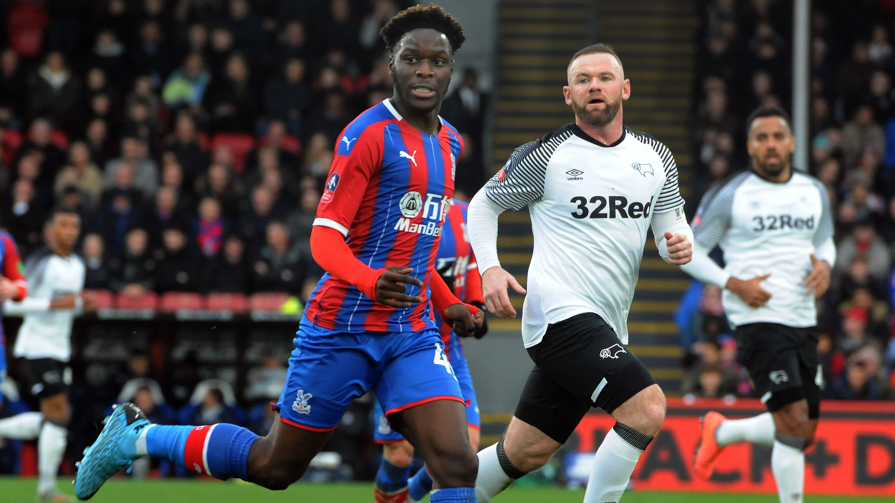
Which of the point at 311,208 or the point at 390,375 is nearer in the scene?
the point at 390,375

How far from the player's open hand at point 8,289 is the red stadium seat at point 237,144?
22.7 feet

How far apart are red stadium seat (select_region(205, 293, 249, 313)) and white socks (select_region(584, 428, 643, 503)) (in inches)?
305

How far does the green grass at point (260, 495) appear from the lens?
386 inches

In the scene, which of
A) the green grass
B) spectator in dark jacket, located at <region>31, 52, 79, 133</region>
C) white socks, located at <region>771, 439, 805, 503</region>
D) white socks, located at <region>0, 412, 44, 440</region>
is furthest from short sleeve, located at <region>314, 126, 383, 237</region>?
spectator in dark jacket, located at <region>31, 52, 79, 133</region>

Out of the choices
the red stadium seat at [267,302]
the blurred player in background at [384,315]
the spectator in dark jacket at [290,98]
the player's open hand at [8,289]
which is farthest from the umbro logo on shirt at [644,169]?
the spectator in dark jacket at [290,98]

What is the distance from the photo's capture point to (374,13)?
17.3 meters

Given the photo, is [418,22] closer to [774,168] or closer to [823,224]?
[774,168]

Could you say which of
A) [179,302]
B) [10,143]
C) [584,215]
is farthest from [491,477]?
[10,143]

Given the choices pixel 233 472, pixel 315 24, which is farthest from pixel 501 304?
pixel 315 24

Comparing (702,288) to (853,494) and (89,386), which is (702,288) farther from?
(89,386)

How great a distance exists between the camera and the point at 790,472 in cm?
703

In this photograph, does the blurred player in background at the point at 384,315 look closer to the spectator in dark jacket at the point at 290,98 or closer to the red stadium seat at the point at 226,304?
the red stadium seat at the point at 226,304

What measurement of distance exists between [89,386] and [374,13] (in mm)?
7719

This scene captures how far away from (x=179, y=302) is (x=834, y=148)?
31.8 feet
